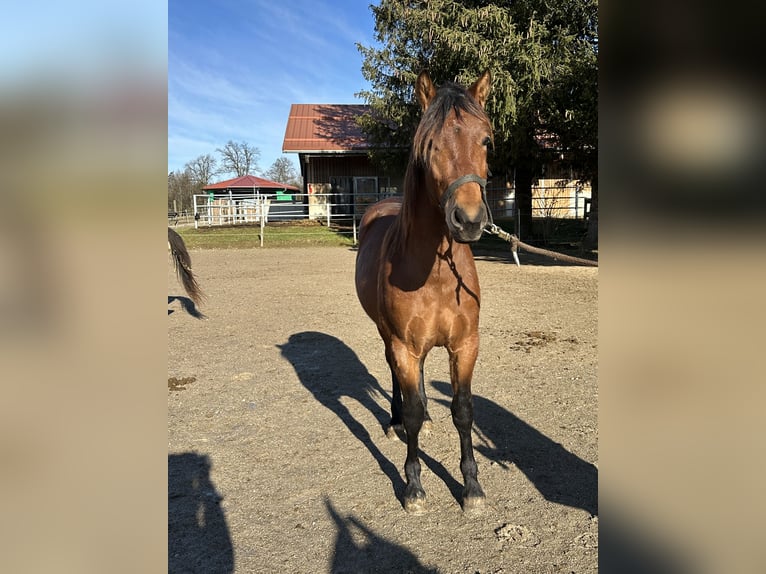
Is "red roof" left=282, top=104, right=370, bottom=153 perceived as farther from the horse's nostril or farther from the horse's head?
the horse's nostril

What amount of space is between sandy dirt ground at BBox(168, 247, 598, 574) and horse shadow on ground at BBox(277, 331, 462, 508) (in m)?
0.02

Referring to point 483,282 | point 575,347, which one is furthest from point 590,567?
point 483,282

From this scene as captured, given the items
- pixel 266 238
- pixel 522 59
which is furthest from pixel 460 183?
pixel 266 238

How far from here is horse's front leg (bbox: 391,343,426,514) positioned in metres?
2.65

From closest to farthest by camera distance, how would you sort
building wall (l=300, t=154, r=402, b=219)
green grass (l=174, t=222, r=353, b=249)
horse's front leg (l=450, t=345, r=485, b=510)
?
horse's front leg (l=450, t=345, r=485, b=510)
green grass (l=174, t=222, r=353, b=249)
building wall (l=300, t=154, r=402, b=219)

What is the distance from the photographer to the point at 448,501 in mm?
2727

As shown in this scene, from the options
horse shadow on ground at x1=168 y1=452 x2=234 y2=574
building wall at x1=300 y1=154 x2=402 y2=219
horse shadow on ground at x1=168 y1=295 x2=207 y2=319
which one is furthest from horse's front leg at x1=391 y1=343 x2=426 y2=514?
building wall at x1=300 y1=154 x2=402 y2=219

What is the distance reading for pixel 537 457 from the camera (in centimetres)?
313

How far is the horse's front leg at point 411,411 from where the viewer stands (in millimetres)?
2648

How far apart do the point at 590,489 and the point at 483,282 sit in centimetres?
742

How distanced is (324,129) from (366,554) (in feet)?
73.2

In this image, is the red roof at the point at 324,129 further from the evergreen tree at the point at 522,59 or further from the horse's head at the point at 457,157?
the horse's head at the point at 457,157
